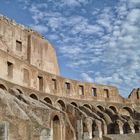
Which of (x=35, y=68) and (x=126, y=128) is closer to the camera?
(x=35, y=68)

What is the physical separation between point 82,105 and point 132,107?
832 cm

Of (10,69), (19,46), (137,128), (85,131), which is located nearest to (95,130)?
(85,131)

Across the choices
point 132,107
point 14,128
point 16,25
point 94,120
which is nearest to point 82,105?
point 94,120

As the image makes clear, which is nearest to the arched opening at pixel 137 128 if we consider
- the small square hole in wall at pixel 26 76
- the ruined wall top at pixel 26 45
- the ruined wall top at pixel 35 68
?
the ruined wall top at pixel 35 68

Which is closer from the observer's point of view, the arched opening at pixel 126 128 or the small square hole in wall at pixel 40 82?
the small square hole in wall at pixel 40 82

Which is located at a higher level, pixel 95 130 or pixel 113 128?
pixel 113 128

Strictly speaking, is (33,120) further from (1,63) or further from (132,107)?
(132,107)

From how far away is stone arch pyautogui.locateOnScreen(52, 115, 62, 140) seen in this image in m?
21.1

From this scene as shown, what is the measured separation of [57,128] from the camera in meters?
21.3

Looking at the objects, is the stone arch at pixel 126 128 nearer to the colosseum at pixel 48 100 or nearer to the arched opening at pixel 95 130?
the colosseum at pixel 48 100

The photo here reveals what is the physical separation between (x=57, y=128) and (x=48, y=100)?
735 centimetres

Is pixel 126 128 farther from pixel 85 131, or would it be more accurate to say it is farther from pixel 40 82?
pixel 40 82

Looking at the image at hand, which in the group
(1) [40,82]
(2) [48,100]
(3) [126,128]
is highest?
(1) [40,82]

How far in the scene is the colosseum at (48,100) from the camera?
1587 centimetres
